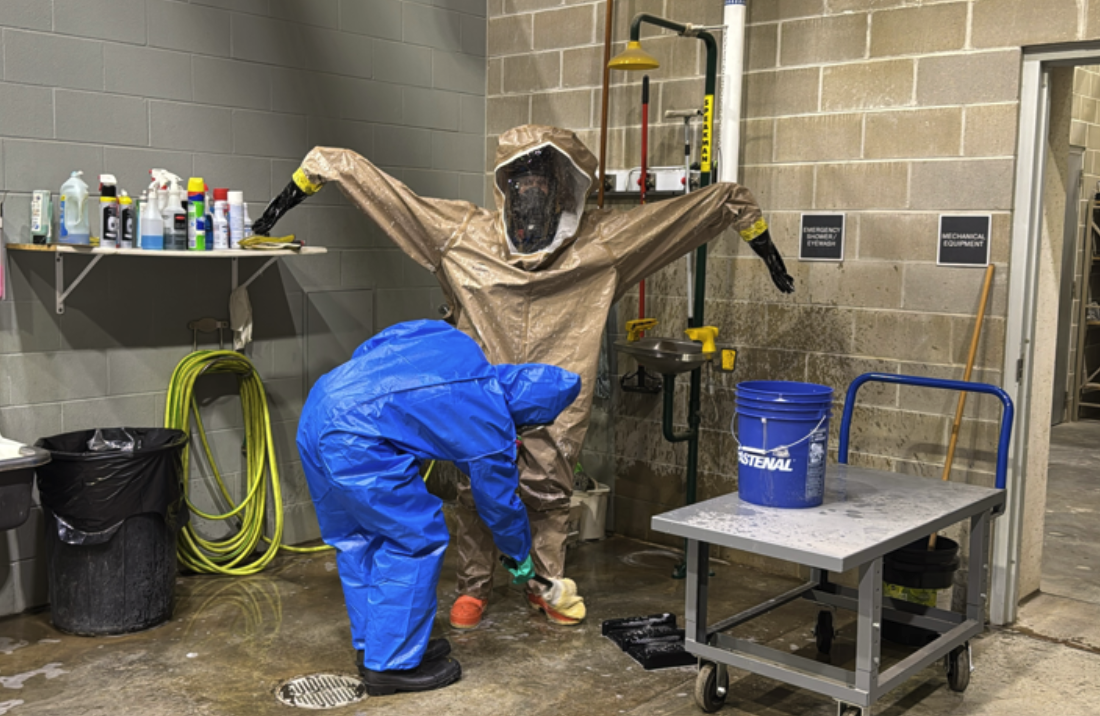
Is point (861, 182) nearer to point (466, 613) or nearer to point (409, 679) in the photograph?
point (466, 613)

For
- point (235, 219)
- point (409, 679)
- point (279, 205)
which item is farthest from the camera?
point (235, 219)

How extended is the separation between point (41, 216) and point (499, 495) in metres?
1.84

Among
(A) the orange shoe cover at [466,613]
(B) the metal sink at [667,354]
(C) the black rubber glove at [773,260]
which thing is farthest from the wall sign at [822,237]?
(A) the orange shoe cover at [466,613]

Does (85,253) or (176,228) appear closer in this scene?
(85,253)

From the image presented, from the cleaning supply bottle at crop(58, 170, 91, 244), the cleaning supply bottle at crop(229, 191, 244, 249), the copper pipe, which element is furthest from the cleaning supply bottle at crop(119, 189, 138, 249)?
the copper pipe

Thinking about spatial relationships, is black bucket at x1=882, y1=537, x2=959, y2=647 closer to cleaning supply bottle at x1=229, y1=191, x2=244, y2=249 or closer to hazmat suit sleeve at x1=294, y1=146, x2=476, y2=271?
hazmat suit sleeve at x1=294, y1=146, x2=476, y2=271

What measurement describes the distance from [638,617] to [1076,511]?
2.98m

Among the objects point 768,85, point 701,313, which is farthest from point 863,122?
point 701,313

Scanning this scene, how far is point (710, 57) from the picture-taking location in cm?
411

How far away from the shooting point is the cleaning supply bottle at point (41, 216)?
3.51 meters

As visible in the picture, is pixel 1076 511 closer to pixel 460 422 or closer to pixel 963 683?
pixel 963 683

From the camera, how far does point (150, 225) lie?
3.65 metres

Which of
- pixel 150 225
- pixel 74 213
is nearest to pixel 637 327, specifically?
pixel 150 225

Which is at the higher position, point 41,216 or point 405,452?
point 41,216
